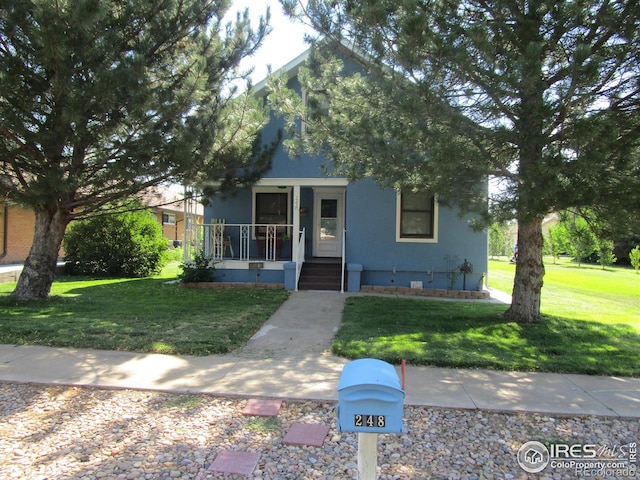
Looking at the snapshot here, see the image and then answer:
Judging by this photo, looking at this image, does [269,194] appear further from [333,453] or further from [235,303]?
[333,453]

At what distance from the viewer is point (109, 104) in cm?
656

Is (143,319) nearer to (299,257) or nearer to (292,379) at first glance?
(292,379)

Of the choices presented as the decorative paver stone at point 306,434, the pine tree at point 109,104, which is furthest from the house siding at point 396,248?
the decorative paver stone at point 306,434

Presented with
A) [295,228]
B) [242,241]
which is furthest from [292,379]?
[242,241]

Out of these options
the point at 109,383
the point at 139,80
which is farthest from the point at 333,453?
the point at 139,80

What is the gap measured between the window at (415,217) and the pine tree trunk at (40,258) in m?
7.99

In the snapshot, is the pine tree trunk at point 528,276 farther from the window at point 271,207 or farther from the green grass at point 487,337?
the window at point 271,207

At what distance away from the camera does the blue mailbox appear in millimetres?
1963

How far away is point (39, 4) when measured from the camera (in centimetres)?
571

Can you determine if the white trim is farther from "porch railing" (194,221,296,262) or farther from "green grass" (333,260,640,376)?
"green grass" (333,260,640,376)

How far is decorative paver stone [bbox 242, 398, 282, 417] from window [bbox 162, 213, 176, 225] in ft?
88.6

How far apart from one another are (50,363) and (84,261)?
10.7 m

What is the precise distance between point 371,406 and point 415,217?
9579 mm

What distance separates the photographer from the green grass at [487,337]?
5.00 metres
